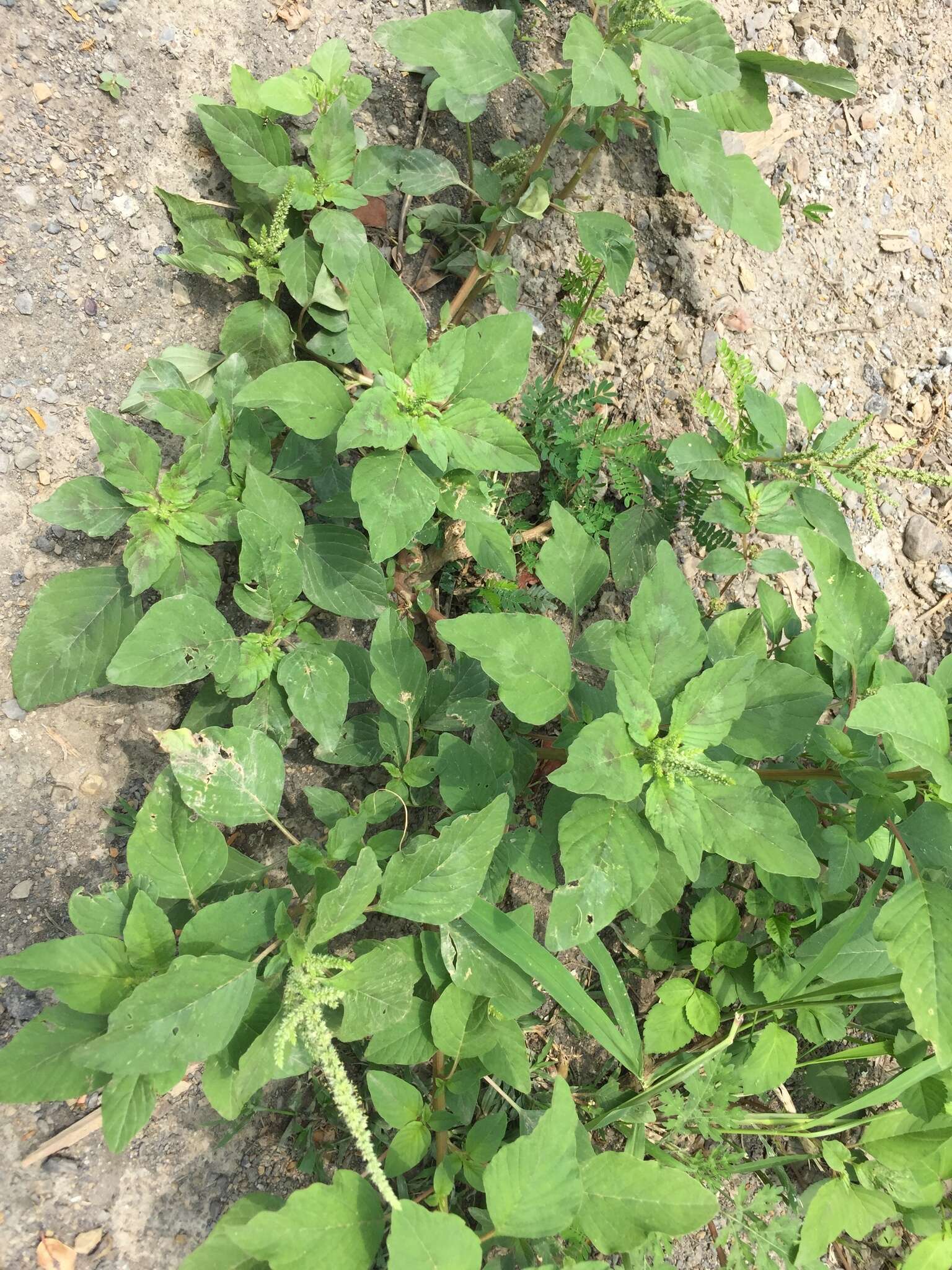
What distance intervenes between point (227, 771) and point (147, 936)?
42cm

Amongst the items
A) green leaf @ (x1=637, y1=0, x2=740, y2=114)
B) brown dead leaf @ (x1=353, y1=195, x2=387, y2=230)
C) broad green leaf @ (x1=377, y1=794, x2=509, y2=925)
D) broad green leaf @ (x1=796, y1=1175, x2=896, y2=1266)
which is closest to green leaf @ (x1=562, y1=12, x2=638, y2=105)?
green leaf @ (x1=637, y1=0, x2=740, y2=114)

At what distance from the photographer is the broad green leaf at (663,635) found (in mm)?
1806

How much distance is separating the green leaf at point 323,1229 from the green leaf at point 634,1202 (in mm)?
485

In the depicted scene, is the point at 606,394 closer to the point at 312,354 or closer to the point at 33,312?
the point at 312,354

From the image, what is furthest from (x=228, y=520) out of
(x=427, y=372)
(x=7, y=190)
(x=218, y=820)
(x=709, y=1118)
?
(x=709, y=1118)

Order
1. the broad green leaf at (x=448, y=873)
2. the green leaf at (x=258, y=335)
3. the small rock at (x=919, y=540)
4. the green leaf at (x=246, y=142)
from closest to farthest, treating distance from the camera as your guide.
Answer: the broad green leaf at (x=448, y=873) < the green leaf at (x=246, y=142) < the green leaf at (x=258, y=335) < the small rock at (x=919, y=540)

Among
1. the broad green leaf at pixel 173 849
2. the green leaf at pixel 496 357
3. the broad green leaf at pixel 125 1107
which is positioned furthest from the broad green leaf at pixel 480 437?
the broad green leaf at pixel 125 1107

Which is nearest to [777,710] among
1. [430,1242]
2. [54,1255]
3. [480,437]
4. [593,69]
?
[480,437]

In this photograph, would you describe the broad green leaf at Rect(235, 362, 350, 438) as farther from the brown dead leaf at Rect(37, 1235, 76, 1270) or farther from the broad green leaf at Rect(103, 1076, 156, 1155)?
the brown dead leaf at Rect(37, 1235, 76, 1270)

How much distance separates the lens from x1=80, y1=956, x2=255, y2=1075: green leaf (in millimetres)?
1678

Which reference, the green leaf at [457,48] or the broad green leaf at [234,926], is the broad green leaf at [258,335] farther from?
the broad green leaf at [234,926]

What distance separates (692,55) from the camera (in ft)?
7.48

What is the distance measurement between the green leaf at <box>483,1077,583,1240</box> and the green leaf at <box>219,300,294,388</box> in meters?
2.18

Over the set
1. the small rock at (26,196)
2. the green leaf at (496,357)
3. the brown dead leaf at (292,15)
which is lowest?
the green leaf at (496,357)
